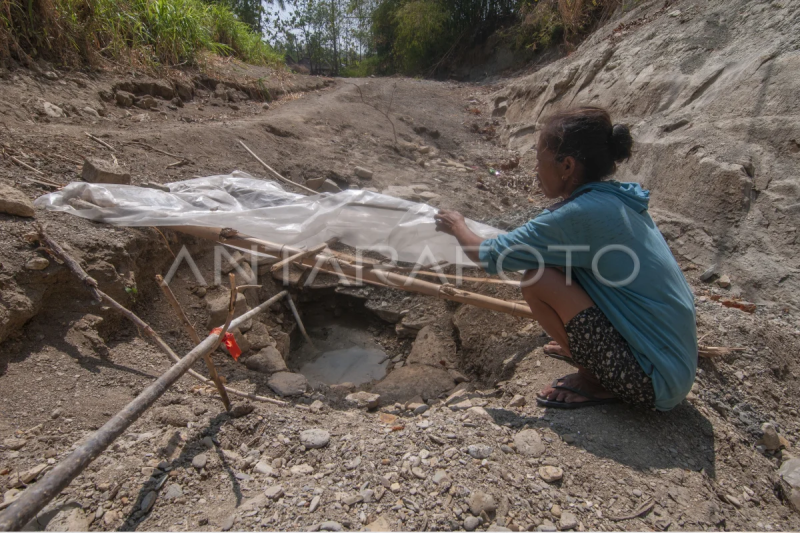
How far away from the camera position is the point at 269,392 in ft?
6.86

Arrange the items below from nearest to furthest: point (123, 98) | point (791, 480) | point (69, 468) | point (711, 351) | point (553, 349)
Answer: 1. point (69, 468)
2. point (791, 480)
3. point (711, 351)
4. point (553, 349)
5. point (123, 98)

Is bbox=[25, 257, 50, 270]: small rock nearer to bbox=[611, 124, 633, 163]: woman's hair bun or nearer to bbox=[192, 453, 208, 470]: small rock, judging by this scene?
bbox=[192, 453, 208, 470]: small rock

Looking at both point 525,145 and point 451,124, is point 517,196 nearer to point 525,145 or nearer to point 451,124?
point 525,145

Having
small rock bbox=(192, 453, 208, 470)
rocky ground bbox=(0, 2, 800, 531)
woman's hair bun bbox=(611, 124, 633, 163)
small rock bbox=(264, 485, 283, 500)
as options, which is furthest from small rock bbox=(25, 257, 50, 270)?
woman's hair bun bbox=(611, 124, 633, 163)

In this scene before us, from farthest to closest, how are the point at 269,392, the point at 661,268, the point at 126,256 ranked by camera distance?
the point at 126,256 < the point at 269,392 < the point at 661,268

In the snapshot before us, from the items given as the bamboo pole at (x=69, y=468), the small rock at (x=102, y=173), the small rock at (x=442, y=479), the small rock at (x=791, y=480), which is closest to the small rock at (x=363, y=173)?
the small rock at (x=102, y=173)

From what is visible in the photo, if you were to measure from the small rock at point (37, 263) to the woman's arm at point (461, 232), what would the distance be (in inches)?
64.7

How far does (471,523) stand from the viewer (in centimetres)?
118

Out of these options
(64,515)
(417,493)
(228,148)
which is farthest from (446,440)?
(228,148)

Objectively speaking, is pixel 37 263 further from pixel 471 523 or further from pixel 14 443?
pixel 471 523

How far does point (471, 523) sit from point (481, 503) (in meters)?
0.06

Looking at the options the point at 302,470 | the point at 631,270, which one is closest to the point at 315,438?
the point at 302,470

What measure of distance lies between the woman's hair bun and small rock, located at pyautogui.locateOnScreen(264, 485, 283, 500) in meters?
1.43

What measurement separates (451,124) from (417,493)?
5.49 metres
